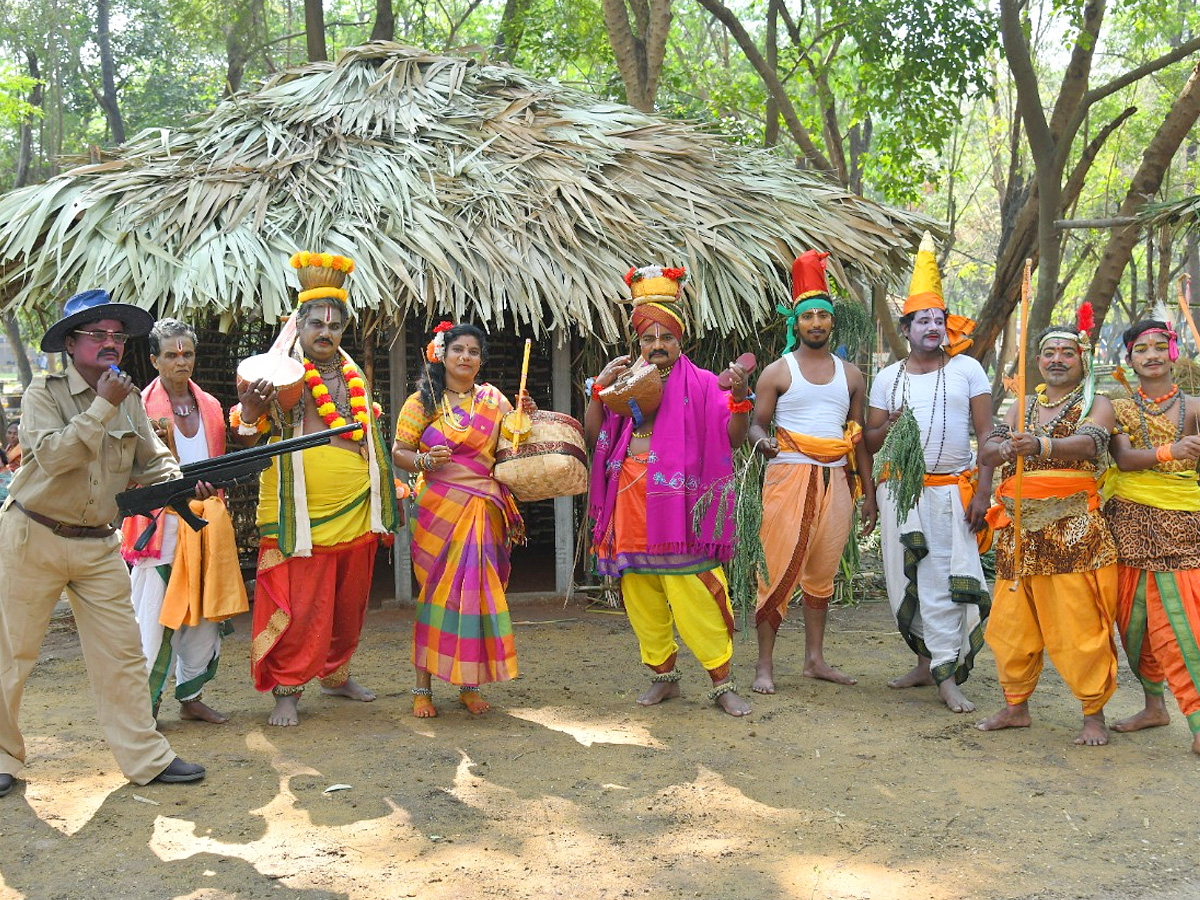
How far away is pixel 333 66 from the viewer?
29.4 ft

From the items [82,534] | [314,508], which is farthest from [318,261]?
[82,534]

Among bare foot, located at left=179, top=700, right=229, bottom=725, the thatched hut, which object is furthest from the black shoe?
the thatched hut

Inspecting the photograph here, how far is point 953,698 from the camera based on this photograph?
5.34 meters

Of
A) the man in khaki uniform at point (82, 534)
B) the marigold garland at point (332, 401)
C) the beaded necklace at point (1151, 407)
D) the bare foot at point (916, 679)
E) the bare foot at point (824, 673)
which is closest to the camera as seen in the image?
the man in khaki uniform at point (82, 534)

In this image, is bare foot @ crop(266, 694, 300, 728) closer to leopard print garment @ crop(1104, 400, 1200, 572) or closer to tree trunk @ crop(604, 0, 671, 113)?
leopard print garment @ crop(1104, 400, 1200, 572)

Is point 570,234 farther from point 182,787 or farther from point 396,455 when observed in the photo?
point 182,787

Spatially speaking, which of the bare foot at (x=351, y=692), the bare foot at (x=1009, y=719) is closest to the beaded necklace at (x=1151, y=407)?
the bare foot at (x=1009, y=719)

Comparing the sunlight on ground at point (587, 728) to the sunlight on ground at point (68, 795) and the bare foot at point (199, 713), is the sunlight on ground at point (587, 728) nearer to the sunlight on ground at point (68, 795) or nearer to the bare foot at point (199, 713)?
the bare foot at point (199, 713)

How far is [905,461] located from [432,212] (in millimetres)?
3605

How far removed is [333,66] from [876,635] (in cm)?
592

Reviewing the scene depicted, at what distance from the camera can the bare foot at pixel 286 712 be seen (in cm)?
509

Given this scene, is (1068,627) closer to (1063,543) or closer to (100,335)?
(1063,543)

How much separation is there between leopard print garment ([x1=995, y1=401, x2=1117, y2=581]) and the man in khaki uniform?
3.31 m

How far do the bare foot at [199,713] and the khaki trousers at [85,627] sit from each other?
867 mm
